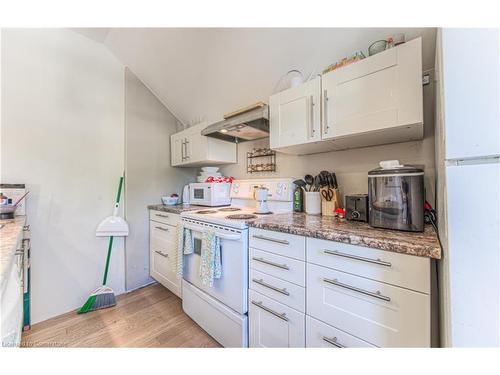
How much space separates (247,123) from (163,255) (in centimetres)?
169

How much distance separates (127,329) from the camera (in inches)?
67.5

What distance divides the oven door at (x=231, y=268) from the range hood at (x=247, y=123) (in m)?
0.89

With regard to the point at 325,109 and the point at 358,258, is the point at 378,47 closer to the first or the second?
the point at 325,109

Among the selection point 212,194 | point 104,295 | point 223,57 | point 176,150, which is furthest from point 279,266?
point 176,150

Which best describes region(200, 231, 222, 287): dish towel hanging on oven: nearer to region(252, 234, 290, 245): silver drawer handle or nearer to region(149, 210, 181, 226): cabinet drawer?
region(252, 234, 290, 245): silver drawer handle

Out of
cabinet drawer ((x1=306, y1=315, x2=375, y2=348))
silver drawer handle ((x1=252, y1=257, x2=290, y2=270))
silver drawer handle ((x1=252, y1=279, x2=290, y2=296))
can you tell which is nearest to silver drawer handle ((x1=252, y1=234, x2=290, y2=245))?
silver drawer handle ((x1=252, y1=257, x2=290, y2=270))

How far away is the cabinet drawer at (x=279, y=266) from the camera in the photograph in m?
1.10

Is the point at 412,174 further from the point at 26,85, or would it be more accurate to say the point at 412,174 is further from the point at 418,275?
the point at 26,85

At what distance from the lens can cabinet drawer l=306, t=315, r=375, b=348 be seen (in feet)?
3.00

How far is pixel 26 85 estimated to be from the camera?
1.79m

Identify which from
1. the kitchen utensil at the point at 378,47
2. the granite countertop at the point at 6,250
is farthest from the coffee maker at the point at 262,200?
the granite countertop at the point at 6,250
